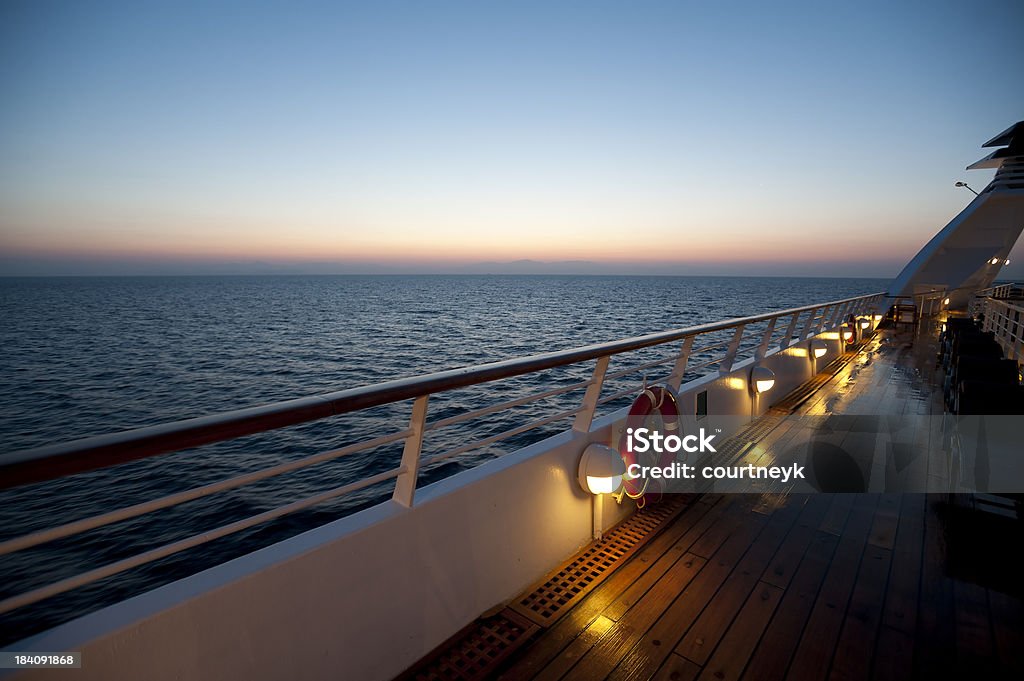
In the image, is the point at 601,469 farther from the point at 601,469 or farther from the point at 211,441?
the point at 211,441

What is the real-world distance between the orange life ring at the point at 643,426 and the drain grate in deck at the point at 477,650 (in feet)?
3.23

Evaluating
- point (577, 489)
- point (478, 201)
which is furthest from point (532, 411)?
point (478, 201)

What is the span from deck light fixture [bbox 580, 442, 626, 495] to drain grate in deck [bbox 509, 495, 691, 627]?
1.12 feet

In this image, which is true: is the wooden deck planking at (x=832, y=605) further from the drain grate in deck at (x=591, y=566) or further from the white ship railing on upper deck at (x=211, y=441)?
the white ship railing on upper deck at (x=211, y=441)

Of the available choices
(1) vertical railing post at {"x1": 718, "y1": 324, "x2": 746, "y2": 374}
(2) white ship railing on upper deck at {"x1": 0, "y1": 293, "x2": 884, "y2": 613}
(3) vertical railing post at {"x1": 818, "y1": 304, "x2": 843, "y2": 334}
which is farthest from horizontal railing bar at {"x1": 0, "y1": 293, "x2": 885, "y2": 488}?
(3) vertical railing post at {"x1": 818, "y1": 304, "x2": 843, "y2": 334}

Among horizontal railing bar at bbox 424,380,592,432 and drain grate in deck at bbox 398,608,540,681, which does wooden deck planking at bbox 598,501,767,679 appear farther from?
horizontal railing bar at bbox 424,380,592,432

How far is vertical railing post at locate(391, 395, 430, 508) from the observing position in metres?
1.62

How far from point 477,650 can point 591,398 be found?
1221 millimetres

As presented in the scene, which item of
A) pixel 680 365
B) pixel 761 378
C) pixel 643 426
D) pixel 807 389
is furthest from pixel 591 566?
pixel 807 389

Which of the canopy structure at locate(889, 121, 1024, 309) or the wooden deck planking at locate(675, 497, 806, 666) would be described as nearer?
the wooden deck planking at locate(675, 497, 806, 666)

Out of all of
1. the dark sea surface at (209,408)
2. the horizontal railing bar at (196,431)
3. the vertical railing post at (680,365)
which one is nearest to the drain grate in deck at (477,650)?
the horizontal railing bar at (196,431)

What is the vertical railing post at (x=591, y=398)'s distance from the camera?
2.32 meters

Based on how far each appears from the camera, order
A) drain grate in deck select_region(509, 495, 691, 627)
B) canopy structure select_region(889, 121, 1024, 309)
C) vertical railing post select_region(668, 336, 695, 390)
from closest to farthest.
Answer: drain grate in deck select_region(509, 495, 691, 627) < vertical railing post select_region(668, 336, 695, 390) < canopy structure select_region(889, 121, 1024, 309)

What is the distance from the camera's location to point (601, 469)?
7.80 ft
